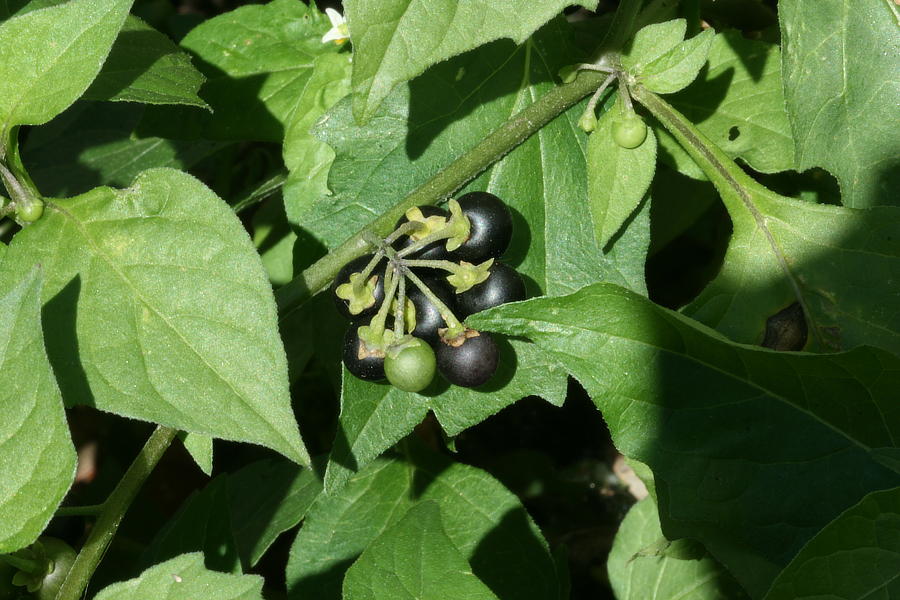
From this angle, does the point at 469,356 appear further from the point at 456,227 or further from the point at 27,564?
the point at 27,564

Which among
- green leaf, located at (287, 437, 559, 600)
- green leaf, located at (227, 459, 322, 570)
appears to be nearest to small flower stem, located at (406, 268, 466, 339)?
green leaf, located at (287, 437, 559, 600)

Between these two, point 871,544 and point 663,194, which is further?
point 663,194

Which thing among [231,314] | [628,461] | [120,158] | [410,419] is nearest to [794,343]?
[628,461]


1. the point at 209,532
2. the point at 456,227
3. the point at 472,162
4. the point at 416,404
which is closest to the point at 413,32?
the point at 456,227

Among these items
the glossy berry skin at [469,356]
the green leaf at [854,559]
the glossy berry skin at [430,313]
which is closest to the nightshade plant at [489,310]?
the green leaf at [854,559]

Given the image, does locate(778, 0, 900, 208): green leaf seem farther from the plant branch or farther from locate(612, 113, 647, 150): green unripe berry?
locate(612, 113, 647, 150): green unripe berry

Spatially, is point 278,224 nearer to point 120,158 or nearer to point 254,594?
point 120,158
